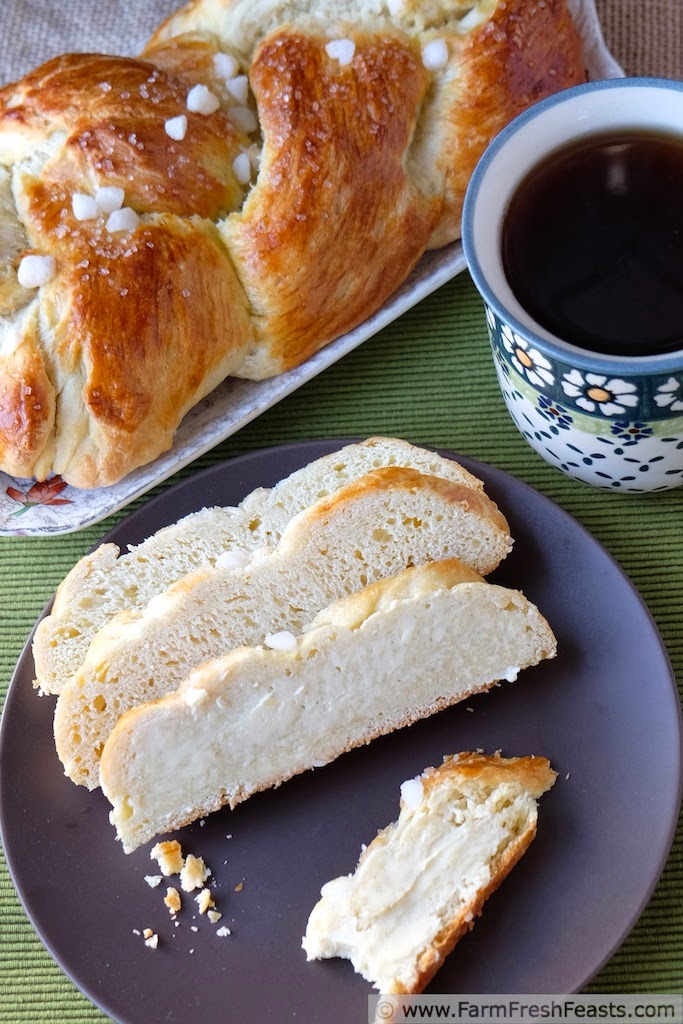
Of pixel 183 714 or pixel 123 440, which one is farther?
pixel 123 440

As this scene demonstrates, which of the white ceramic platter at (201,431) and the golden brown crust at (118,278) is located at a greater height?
the golden brown crust at (118,278)

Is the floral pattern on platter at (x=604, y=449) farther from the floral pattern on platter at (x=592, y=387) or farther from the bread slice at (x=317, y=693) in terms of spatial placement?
the bread slice at (x=317, y=693)

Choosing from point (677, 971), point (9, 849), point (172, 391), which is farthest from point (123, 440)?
point (677, 971)

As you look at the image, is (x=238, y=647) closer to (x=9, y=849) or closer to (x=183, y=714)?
(x=183, y=714)

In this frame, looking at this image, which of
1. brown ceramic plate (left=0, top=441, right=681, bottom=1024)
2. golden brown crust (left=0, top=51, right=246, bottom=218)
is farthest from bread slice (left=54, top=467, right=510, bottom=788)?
golden brown crust (left=0, top=51, right=246, bottom=218)

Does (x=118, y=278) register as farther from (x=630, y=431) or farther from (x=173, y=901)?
(x=173, y=901)

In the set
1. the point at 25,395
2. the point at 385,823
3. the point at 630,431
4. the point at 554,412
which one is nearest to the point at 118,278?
the point at 25,395

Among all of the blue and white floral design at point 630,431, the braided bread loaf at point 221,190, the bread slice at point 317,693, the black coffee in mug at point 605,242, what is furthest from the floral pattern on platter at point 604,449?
the braided bread loaf at point 221,190
